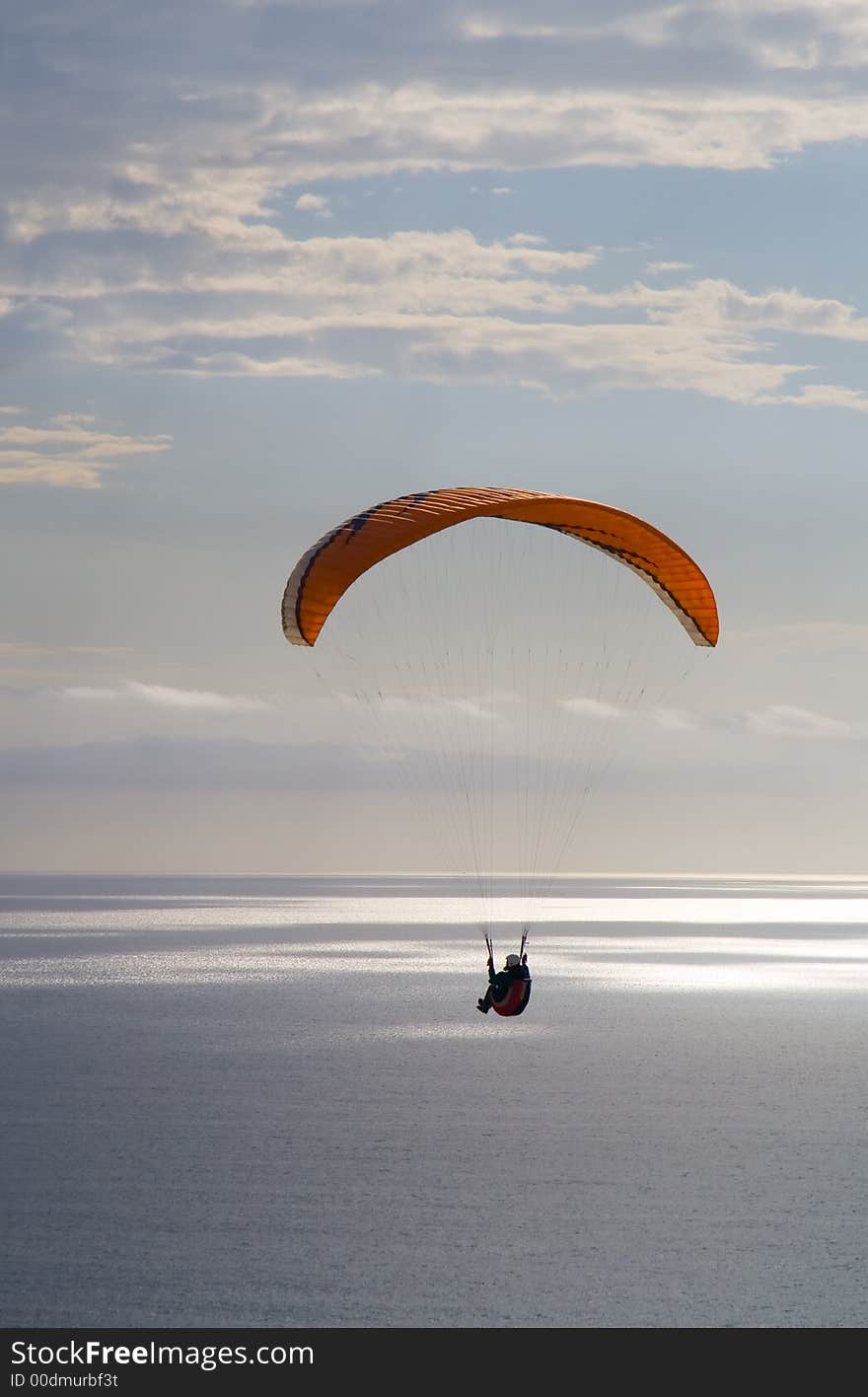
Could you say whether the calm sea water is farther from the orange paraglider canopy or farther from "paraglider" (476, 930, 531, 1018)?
the orange paraglider canopy

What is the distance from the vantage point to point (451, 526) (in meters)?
29.5

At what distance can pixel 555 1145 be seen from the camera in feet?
171

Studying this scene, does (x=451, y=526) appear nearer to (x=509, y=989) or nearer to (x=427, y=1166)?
(x=509, y=989)

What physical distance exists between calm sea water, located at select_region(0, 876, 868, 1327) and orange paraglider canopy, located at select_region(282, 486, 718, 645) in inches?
604

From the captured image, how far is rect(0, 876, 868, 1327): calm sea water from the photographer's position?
1405 inches

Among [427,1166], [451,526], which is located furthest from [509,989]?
[427,1166]

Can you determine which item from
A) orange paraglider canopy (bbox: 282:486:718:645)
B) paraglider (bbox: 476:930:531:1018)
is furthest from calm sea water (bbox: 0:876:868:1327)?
orange paraglider canopy (bbox: 282:486:718:645)

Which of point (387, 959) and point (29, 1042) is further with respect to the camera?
point (387, 959)

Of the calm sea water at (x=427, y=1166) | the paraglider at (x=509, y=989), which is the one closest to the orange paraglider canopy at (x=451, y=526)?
the paraglider at (x=509, y=989)

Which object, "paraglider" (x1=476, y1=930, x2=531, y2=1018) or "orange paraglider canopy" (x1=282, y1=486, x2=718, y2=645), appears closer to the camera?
"orange paraglider canopy" (x1=282, y1=486, x2=718, y2=645)

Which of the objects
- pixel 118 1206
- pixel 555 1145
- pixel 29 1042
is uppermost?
pixel 29 1042
